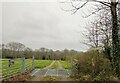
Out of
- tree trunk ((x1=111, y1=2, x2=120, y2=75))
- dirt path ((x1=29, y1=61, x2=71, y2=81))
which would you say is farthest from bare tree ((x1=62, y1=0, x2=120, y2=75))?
dirt path ((x1=29, y1=61, x2=71, y2=81))

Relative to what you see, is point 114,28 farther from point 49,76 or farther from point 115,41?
point 49,76

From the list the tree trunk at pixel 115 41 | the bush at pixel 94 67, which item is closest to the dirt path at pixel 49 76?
the bush at pixel 94 67

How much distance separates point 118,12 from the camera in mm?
12086

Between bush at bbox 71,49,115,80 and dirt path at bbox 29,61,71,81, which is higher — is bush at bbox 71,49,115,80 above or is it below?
above

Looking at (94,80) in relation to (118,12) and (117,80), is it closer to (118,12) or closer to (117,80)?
(117,80)

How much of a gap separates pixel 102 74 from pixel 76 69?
384cm

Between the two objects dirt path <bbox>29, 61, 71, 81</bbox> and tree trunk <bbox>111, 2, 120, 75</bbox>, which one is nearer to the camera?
tree trunk <bbox>111, 2, 120, 75</bbox>

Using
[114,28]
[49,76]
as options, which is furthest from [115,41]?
[49,76]

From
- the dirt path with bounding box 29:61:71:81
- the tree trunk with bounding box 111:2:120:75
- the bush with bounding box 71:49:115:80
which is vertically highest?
the tree trunk with bounding box 111:2:120:75

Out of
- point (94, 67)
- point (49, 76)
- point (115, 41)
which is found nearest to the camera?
point (115, 41)

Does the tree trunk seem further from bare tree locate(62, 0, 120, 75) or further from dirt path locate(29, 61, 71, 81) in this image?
Result: dirt path locate(29, 61, 71, 81)

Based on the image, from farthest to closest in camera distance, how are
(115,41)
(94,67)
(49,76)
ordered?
(49,76) → (94,67) → (115,41)

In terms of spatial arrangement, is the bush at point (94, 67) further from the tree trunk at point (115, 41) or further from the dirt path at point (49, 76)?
the dirt path at point (49, 76)

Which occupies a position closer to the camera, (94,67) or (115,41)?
(115,41)
